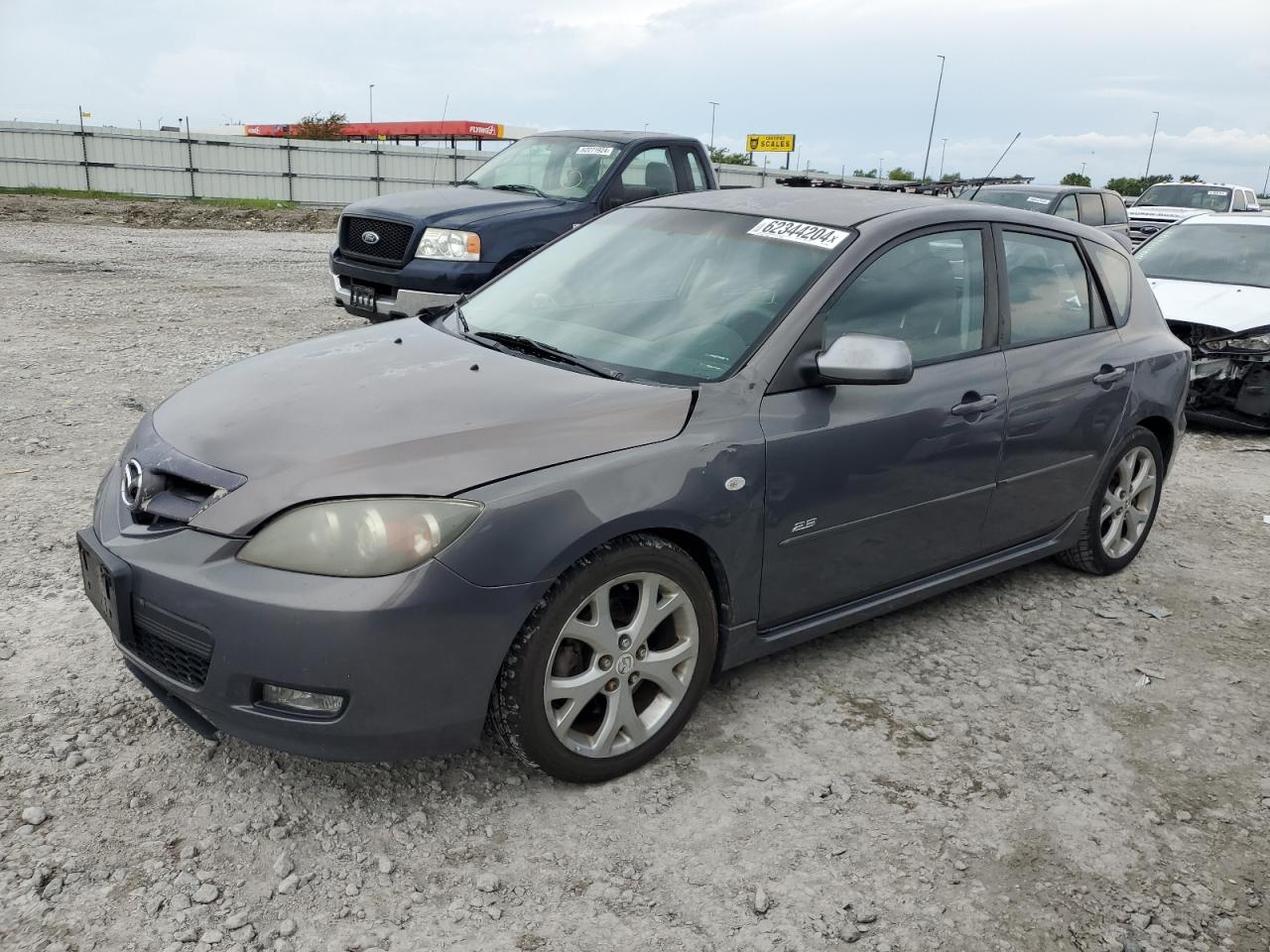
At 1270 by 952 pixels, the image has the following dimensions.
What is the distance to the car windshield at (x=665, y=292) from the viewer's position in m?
3.43

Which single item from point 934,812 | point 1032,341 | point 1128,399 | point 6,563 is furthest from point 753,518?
point 6,563

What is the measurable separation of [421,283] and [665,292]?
517cm

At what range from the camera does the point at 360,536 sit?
261 cm

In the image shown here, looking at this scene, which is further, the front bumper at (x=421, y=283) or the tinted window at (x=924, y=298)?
the front bumper at (x=421, y=283)

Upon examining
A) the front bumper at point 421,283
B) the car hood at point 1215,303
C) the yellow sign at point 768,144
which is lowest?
the front bumper at point 421,283

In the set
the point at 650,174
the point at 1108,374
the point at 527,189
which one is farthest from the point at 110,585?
the point at 650,174

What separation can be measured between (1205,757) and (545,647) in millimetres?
2246

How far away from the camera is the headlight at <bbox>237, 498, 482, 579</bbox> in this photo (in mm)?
2598

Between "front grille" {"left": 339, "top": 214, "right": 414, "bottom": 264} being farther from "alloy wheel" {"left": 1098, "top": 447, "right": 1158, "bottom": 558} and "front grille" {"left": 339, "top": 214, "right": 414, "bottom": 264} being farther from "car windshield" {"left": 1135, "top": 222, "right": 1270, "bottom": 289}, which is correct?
"car windshield" {"left": 1135, "top": 222, "right": 1270, "bottom": 289}

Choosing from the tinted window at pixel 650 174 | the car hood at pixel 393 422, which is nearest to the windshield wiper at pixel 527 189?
the tinted window at pixel 650 174

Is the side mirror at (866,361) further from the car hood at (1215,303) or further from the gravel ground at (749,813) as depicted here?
the car hood at (1215,303)

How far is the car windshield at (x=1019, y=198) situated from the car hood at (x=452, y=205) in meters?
7.30

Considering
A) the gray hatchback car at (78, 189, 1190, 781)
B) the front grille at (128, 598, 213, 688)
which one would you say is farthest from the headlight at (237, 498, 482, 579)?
the front grille at (128, 598, 213, 688)

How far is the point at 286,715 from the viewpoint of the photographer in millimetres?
2654
